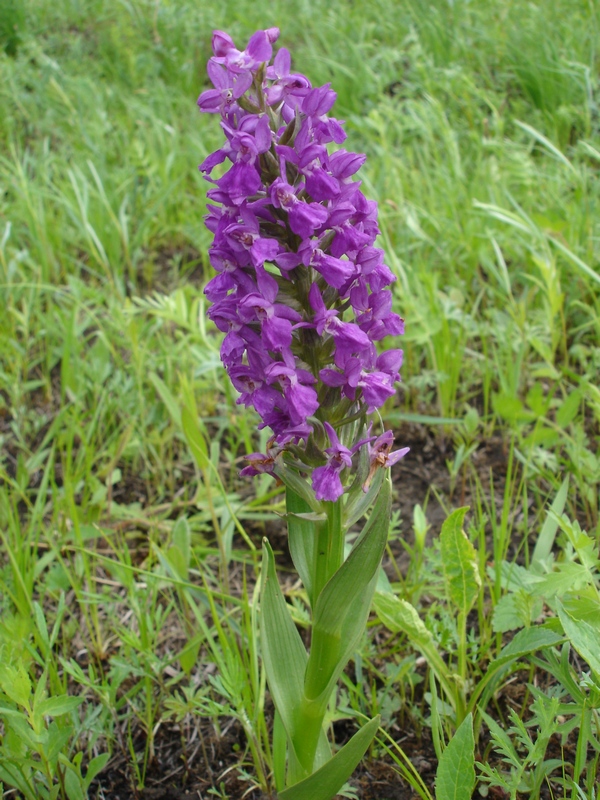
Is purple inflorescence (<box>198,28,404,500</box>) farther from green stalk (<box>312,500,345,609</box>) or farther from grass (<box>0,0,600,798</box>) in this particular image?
grass (<box>0,0,600,798</box>)

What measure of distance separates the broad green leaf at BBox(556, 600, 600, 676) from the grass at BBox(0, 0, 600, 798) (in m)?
0.01

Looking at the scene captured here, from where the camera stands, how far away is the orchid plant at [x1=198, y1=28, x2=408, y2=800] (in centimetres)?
160

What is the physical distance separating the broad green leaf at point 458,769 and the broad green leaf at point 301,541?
54cm

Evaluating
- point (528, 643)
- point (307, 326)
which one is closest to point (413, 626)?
point (528, 643)

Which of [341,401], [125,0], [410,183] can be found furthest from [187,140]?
[341,401]

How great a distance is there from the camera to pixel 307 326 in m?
1.66

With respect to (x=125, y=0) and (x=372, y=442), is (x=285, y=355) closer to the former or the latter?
(x=372, y=442)

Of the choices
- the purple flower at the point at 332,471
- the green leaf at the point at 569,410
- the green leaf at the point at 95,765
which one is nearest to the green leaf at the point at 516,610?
the purple flower at the point at 332,471

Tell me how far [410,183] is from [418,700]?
3628 millimetres

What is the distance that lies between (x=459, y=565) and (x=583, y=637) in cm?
48

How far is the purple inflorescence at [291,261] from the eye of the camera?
5.22ft

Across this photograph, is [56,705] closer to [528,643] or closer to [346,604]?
[346,604]

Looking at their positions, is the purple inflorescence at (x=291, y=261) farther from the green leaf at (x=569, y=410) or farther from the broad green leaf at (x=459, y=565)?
the green leaf at (x=569, y=410)

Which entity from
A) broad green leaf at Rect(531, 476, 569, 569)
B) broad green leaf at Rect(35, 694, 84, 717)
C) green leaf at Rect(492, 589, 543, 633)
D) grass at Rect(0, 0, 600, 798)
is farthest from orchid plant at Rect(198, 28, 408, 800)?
broad green leaf at Rect(531, 476, 569, 569)
